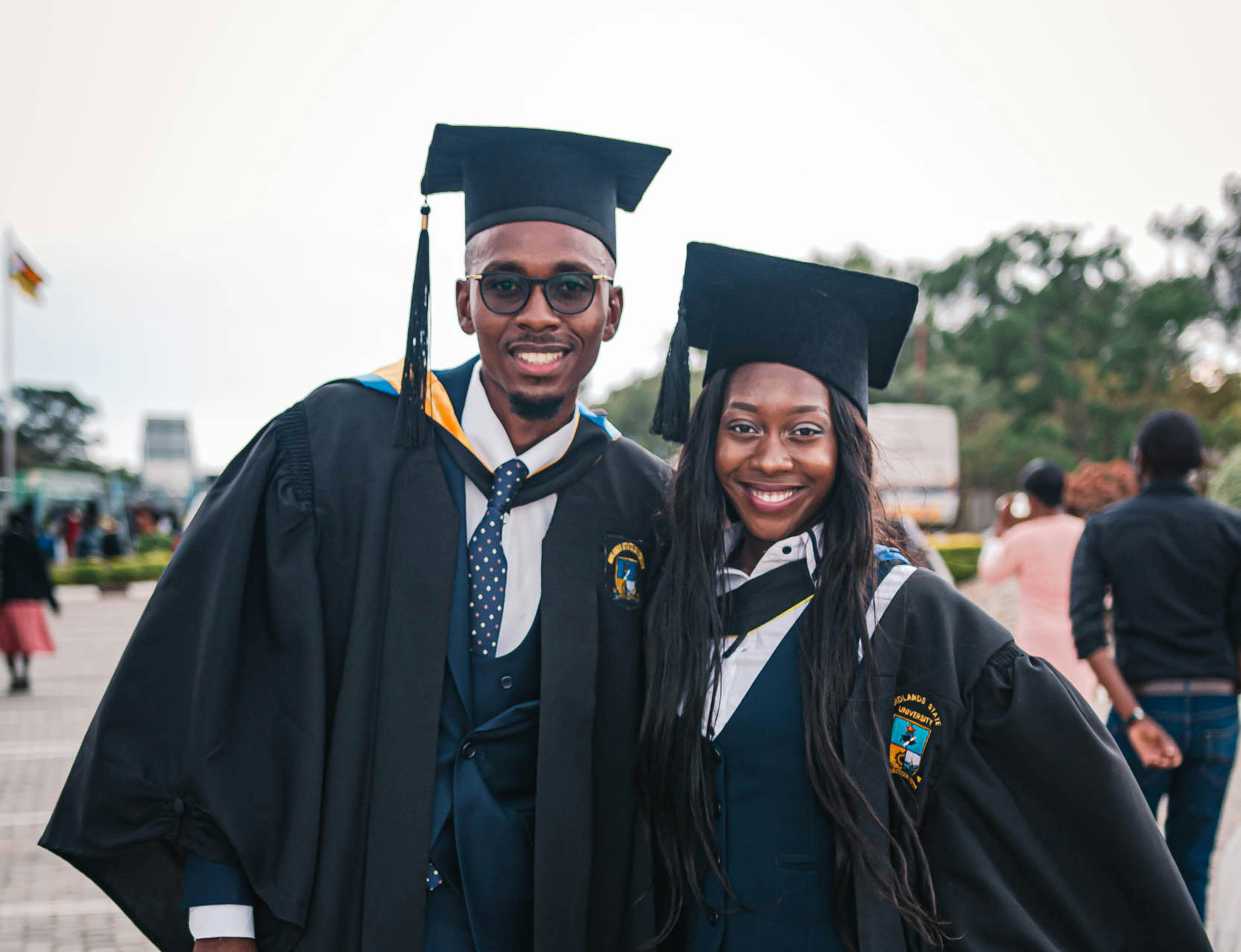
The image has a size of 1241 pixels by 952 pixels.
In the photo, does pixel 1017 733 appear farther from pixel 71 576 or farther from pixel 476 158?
pixel 71 576

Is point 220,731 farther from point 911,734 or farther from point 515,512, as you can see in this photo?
point 911,734

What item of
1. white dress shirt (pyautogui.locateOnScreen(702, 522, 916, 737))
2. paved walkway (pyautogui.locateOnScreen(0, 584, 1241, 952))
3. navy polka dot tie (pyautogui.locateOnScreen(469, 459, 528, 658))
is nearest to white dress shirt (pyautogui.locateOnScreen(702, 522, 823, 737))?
white dress shirt (pyautogui.locateOnScreen(702, 522, 916, 737))

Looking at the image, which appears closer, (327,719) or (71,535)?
(327,719)

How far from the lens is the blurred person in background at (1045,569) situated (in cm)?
510

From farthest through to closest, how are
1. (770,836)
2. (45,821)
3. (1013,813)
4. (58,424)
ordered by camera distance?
(58,424) < (45,821) < (770,836) < (1013,813)

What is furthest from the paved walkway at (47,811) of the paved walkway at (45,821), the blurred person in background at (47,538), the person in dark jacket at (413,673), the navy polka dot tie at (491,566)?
the navy polka dot tie at (491,566)

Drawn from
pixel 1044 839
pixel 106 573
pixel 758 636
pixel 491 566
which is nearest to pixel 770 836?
pixel 758 636

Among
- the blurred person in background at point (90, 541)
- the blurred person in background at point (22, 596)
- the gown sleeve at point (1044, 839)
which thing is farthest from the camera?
the blurred person in background at point (90, 541)

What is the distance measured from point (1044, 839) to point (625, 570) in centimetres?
96

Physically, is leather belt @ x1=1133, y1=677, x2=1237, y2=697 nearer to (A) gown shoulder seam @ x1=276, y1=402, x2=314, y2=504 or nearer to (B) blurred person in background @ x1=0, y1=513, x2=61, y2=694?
(A) gown shoulder seam @ x1=276, y1=402, x2=314, y2=504

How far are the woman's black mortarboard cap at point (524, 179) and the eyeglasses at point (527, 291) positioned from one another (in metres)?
0.14

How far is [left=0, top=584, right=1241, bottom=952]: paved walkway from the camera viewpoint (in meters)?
4.17

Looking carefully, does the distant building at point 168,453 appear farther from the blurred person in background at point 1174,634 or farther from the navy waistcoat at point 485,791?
the navy waistcoat at point 485,791

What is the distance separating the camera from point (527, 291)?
2223 mm
